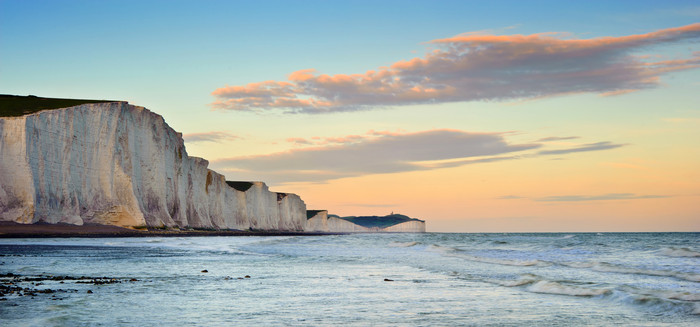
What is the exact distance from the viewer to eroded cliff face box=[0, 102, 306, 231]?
50656 mm

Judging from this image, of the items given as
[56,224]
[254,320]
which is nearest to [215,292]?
[254,320]

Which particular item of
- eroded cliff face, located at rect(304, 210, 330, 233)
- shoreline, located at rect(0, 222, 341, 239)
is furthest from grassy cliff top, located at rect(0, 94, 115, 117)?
eroded cliff face, located at rect(304, 210, 330, 233)

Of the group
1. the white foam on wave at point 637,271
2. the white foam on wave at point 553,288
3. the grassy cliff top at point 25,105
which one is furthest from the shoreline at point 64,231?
the white foam on wave at point 553,288

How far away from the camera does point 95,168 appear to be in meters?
58.9

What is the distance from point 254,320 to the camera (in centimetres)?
927

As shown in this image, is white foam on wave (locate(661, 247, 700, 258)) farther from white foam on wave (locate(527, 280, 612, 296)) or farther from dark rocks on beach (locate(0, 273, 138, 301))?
dark rocks on beach (locate(0, 273, 138, 301))

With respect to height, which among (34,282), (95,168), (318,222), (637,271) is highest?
(95,168)

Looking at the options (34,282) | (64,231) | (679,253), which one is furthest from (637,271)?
(64,231)

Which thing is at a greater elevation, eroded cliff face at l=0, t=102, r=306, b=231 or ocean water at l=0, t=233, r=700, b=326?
eroded cliff face at l=0, t=102, r=306, b=231

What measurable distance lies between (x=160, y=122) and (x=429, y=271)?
55.5 metres

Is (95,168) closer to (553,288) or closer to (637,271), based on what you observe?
(637,271)

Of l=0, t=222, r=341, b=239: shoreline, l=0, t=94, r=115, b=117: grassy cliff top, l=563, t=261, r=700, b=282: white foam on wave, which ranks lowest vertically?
l=563, t=261, r=700, b=282: white foam on wave

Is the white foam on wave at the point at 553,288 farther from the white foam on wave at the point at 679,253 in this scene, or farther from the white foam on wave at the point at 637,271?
the white foam on wave at the point at 679,253

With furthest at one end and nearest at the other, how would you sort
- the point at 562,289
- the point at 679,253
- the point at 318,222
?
1. the point at 318,222
2. the point at 679,253
3. the point at 562,289
